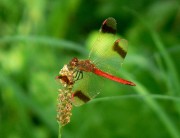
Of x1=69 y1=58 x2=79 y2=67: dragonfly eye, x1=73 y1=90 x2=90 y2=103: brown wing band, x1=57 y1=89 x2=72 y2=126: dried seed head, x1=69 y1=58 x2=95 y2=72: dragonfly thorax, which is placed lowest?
x1=57 y1=89 x2=72 y2=126: dried seed head

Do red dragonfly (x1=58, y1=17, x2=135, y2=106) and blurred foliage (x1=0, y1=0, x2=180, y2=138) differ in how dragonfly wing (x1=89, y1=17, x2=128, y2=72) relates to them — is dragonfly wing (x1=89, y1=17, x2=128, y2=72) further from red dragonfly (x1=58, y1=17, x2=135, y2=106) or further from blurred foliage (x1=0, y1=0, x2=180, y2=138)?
blurred foliage (x1=0, y1=0, x2=180, y2=138)

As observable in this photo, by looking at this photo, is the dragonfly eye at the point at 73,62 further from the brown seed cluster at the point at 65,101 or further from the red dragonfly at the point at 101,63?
the brown seed cluster at the point at 65,101

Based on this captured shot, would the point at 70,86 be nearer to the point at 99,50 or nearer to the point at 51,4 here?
the point at 99,50

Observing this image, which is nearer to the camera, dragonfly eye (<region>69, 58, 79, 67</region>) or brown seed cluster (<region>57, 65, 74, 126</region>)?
brown seed cluster (<region>57, 65, 74, 126</region>)

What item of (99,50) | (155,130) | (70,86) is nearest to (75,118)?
(155,130)

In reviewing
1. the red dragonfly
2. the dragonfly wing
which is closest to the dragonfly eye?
the red dragonfly

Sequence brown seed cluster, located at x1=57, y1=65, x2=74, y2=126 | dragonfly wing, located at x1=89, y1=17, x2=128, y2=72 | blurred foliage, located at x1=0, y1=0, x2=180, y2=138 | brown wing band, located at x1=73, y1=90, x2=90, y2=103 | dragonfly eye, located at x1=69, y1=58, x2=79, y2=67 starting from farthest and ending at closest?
blurred foliage, located at x1=0, y1=0, x2=180, y2=138, dragonfly wing, located at x1=89, y1=17, x2=128, y2=72, brown wing band, located at x1=73, y1=90, x2=90, y2=103, dragonfly eye, located at x1=69, y1=58, x2=79, y2=67, brown seed cluster, located at x1=57, y1=65, x2=74, y2=126

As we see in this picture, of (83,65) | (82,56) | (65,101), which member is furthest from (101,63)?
(82,56)
